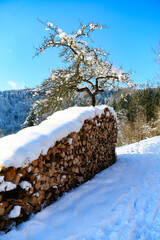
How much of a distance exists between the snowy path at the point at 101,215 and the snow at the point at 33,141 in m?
0.72

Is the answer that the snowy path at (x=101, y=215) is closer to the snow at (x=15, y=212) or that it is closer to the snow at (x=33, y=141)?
the snow at (x=15, y=212)

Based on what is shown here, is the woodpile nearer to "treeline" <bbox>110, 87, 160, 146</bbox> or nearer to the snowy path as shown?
the snowy path

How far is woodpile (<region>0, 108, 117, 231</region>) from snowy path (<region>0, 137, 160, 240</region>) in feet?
0.43

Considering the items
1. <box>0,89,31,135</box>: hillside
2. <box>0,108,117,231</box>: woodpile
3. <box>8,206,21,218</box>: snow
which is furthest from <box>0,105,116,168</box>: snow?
<box>0,89,31,135</box>: hillside

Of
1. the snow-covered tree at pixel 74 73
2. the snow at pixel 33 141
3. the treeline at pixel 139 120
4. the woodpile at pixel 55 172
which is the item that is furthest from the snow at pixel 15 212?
the treeline at pixel 139 120

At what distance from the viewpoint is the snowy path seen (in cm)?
163

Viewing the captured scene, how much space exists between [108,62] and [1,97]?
369ft

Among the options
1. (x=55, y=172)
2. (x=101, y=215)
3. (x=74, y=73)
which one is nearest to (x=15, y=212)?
(x=55, y=172)

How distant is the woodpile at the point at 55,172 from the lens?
1.67 meters

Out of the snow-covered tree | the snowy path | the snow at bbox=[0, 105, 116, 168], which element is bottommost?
the snowy path

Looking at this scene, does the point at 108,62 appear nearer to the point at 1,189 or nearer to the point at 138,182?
the point at 138,182

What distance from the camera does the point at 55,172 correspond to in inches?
92.0

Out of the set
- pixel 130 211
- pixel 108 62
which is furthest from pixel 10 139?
pixel 108 62

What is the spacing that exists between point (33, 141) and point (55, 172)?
25.0 inches
